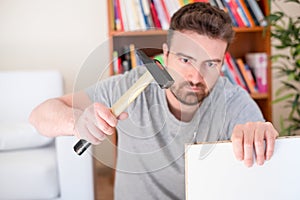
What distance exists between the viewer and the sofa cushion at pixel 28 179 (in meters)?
1.82

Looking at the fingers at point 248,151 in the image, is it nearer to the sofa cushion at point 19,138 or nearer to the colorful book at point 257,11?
the sofa cushion at point 19,138

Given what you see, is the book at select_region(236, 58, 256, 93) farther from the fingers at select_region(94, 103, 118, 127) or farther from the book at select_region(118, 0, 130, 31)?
the fingers at select_region(94, 103, 118, 127)

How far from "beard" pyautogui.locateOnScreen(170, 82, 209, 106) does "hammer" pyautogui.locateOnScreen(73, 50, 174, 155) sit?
0.28ft

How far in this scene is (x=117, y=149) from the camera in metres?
0.80

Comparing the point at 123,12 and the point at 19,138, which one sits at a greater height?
the point at 123,12

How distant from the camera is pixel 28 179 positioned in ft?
6.02

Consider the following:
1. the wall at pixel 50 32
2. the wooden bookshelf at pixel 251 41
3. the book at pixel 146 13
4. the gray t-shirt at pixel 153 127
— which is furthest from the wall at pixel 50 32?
the gray t-shirt at pixel 153 127

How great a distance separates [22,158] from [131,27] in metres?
0.88

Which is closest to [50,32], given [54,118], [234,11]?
[234,11]

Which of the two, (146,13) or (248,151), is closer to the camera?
(248,151)

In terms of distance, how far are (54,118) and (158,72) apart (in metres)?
0.46

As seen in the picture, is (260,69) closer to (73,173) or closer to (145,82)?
(73,173)

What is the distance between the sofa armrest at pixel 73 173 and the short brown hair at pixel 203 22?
3.10 ft

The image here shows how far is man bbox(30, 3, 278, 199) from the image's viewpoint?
0.70 metres
